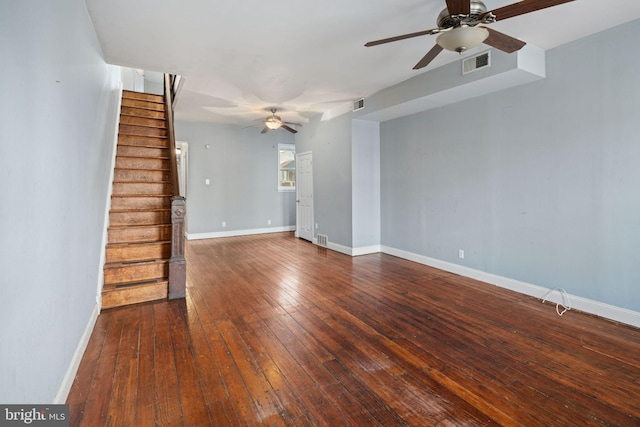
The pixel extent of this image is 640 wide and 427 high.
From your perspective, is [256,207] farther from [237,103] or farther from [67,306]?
[67,306]

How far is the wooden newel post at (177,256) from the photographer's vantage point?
142 inches

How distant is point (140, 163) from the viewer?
473 centimetres

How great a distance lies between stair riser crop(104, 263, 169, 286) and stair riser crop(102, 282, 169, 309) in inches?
6.7

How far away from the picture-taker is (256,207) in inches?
324

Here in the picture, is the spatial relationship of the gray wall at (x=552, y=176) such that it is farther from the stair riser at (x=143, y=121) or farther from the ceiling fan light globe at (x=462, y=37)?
the stair riser at (x=143, y=121)

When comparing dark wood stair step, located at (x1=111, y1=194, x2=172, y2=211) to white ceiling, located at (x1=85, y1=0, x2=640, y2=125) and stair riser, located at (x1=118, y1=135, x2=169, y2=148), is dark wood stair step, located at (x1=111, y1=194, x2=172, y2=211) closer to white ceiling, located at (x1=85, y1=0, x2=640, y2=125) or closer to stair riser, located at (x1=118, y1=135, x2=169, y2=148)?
stair riser, located at (x1=118, y1=135, x2=169, y2=148)

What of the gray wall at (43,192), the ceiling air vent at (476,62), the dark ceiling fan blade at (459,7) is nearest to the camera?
the gray wall at (43,192)

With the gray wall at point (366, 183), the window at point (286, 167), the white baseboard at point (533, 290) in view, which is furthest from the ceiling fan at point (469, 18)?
the window at point (286, 167)

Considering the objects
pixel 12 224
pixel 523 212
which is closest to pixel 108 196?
pixel 12 224

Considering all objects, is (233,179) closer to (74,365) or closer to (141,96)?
(141,96)

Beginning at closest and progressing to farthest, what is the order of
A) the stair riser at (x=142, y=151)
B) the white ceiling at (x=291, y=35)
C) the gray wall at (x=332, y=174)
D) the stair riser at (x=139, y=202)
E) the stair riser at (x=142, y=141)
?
the white ceiling at (x=291, y=35) < the stair riser at (x=139, y=202) < the stair riser at (x=142, y=151) < the stair riser at (x=142, y=141) < the gray wall at (x=332, y=174)

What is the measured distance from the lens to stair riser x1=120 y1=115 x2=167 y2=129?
5.25 meters

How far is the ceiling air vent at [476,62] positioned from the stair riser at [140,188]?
425 cm

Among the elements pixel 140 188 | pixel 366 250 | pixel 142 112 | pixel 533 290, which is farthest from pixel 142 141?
pixel 533 290
